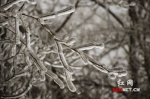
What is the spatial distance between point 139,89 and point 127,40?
0.74 metres

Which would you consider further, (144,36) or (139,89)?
(144,36)

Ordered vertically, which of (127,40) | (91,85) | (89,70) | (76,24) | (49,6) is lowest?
(91,85)

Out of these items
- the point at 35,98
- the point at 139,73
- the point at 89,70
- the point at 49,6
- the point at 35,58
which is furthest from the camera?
the point at 89,70

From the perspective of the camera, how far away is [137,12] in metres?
2.76

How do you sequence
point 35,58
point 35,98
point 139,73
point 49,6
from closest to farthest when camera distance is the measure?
point 35,58 → point 35,98 → point 49,6 → point 139,73

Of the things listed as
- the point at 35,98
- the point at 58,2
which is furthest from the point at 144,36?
the point at 35,98

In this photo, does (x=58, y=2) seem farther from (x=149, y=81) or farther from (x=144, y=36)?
(x=149, y=81)

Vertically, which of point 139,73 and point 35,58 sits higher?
point 35,58

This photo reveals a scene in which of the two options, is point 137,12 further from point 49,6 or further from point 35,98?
point 35,98

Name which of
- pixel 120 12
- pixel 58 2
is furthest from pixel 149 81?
pixel 58 2

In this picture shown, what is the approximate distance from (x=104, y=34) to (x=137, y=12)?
565 millimetres

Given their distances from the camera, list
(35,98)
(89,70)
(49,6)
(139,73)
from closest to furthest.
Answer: (35,98) < (49,6) < (139,73) < (89,70)

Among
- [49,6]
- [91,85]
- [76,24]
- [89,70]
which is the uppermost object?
[49,6]

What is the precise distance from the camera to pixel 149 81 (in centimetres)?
254
